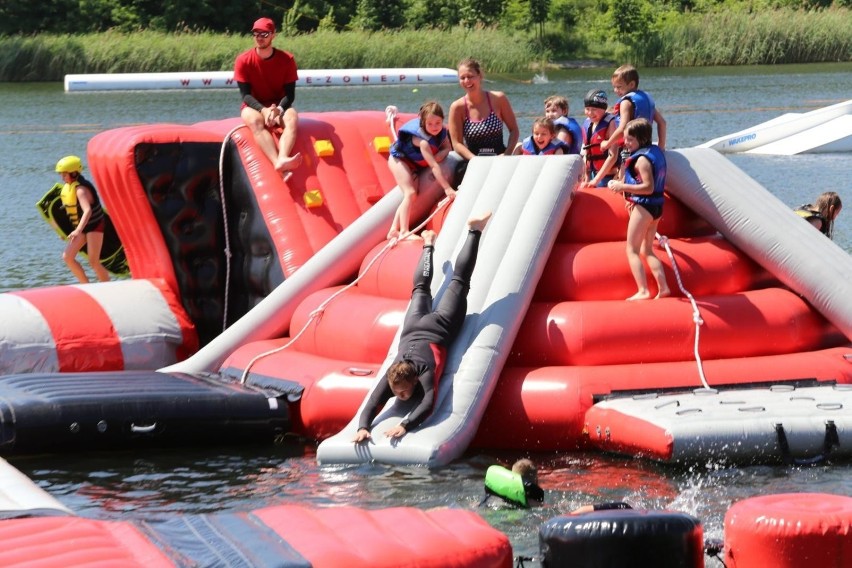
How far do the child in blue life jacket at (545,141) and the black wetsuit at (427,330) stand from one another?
1.08 metres

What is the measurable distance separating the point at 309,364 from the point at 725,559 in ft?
13.4

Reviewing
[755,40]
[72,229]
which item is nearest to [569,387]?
[72,229]

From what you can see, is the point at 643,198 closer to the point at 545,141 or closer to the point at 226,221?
the point at 545,141

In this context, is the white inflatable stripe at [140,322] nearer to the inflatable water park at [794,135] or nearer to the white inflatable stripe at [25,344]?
the white inflatable stripe at [25,344]

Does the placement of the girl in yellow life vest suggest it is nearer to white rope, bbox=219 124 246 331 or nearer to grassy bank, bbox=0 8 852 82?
white rope, bbox=219 124 246 331

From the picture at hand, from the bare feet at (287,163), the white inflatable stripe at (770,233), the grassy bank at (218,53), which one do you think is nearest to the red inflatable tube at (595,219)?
the white inflatable stripe at (770,233)

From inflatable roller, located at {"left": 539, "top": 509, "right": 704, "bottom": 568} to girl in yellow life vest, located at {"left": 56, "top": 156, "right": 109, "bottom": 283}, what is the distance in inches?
269

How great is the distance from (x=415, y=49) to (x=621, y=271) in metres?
35.3

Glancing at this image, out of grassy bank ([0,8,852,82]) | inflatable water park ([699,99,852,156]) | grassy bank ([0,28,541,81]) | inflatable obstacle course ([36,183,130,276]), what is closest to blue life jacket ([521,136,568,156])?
inflatable obstacle course ([36,183,130,276])

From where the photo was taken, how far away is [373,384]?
28.4 feet

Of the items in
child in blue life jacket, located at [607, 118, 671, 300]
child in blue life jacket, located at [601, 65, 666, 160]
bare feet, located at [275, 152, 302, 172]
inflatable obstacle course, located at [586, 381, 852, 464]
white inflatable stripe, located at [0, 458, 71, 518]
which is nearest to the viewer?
white inflatable stripe, located at [0, 458, 71, 518]

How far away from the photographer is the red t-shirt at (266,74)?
10812mm

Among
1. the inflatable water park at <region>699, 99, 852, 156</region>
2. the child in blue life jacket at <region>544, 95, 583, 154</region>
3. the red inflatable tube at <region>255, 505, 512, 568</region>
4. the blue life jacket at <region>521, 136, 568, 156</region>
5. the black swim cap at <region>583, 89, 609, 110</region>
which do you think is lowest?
the inflatable water park at <region>699, 99, 852, 156</region>

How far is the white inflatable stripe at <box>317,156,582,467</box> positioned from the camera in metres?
8.17
